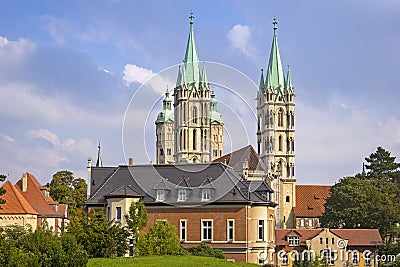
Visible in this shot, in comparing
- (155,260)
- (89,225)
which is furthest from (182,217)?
(155,260)

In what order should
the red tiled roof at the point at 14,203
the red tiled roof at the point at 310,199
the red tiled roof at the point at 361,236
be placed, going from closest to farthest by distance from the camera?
the red tiled roof at the point at 14,203
the red tiled roof at the point at 361,236
the red tiled roof at the point at 310,199

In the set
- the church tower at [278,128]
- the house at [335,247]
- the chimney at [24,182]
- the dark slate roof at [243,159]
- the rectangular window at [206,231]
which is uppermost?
the church tower at [278,128]

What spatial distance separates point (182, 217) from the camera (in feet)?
189

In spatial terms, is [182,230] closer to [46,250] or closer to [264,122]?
[46,250]

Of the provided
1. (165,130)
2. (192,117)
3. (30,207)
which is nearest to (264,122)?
(192,117)

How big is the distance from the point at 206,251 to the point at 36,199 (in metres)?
28.7

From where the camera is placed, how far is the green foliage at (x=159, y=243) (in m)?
47.5

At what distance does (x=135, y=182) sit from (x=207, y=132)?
7835 centimetres

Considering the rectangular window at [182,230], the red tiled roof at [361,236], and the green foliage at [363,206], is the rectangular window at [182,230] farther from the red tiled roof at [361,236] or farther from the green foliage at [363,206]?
the green foliage at [363,206]

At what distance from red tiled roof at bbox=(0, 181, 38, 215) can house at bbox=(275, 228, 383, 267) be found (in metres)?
26.3

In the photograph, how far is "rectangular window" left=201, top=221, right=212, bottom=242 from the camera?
5731cm

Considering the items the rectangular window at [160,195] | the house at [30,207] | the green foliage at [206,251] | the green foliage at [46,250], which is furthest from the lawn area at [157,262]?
the house at [30,207]

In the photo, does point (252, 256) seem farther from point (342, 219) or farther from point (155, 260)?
point (342, 219)

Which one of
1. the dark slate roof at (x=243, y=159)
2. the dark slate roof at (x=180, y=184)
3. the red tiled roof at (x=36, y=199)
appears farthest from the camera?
the dark slate roof at (x=243, y=159)
